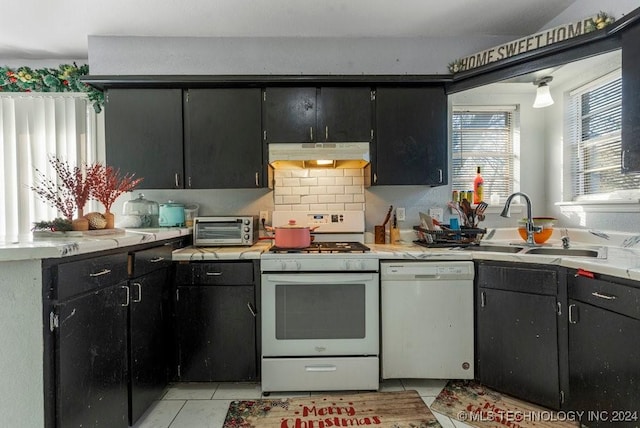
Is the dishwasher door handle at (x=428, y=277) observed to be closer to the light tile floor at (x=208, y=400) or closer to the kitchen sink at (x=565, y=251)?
the kitchen sink at (x=565, y=251)

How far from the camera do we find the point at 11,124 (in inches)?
112

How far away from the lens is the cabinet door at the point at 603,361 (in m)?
1.47

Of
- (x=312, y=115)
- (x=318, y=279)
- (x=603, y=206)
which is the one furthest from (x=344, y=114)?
(x=603, y=206)

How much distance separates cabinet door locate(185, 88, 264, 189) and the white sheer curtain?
121 centimetres

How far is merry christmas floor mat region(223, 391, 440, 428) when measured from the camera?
6.10ft

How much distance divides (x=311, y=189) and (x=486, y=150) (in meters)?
1.57

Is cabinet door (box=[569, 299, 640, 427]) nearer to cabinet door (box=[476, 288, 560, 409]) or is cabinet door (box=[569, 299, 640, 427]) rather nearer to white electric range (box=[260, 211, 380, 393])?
cabinet door (box=[476, 288, 560, 409])

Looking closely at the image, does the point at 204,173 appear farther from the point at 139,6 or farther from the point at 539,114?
the point at 539,114

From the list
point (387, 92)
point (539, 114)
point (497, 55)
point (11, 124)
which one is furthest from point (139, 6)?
point (539, 114)

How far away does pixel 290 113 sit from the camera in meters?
2.53

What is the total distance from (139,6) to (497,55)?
2.53 metres

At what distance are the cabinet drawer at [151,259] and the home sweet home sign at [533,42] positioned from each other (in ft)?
8.17

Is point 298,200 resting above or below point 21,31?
below

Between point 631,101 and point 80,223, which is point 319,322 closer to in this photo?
point 80,223
